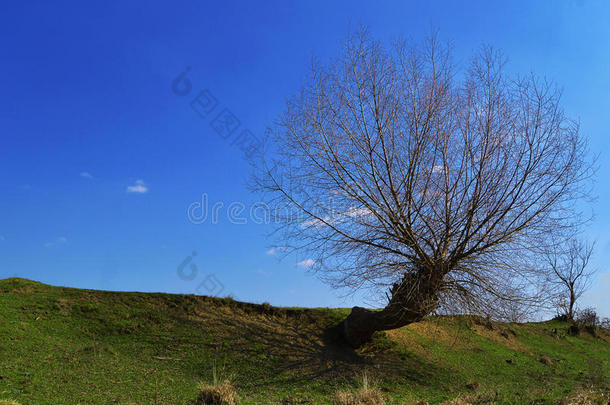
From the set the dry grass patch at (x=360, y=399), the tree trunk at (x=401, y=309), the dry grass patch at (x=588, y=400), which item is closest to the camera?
the dry grass patch at (x=588, y=400)

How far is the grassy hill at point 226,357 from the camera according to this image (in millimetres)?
8539

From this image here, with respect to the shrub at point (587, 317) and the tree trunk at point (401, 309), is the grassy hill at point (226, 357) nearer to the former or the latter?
the tree trunk at point (401, 309)

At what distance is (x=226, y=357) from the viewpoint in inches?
424

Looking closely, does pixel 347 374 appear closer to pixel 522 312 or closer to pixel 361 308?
pixel 361 308

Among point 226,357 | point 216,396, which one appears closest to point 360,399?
point 216,396

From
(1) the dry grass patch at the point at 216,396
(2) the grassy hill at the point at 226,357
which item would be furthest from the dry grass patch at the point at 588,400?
(1) the dry grass patch at the point at 216,396

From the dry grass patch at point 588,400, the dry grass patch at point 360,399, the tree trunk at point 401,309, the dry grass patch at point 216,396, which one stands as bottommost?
Result: the dry grass patch at point 588,400

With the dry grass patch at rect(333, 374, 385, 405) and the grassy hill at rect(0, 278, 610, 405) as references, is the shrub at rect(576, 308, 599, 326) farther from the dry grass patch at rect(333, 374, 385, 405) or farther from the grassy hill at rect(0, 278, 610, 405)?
the dry grass patch at rect(333, 374, 385, 405)

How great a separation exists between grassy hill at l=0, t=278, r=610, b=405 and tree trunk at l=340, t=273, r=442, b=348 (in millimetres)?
662

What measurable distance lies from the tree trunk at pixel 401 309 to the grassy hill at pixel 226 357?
26.0 inches

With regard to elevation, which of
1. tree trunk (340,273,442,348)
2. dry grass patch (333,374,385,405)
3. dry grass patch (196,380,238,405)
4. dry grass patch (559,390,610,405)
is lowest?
dry grass patch (559,390,610,405)

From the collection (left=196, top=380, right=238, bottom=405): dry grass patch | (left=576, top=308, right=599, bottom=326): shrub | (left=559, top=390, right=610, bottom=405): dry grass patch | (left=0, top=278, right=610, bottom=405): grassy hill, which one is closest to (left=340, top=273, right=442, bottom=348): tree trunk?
(left=0, top=278, right=610, bottom=405): grassy hill

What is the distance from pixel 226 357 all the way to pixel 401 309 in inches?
187

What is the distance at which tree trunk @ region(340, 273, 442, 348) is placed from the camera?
1018 cm
